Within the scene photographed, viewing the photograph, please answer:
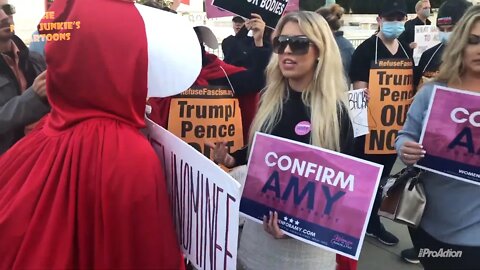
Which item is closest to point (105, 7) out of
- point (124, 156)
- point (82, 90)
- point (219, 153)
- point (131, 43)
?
point (131, 43)

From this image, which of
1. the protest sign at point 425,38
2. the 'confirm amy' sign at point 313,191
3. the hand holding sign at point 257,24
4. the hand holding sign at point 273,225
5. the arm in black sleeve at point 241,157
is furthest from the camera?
the protest sign at point 425,38

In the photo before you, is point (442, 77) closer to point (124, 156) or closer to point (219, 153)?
point (219, 153)

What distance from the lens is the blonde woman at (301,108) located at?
2260mm

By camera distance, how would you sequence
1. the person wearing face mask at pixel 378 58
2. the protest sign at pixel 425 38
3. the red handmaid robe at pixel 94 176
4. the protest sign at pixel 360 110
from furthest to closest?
the protest sign at pixel 425 38 < the person wearing face mask at pixel 378 58 < the protest sign at pixel 360 110 < the red handmaid robe at pixel 94 176

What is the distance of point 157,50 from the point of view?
166cm

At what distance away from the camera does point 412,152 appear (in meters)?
2.40

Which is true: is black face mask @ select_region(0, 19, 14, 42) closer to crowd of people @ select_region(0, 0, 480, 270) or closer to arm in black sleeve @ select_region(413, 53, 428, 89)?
crowd of people @ select_region(0, 0, 480, 270)

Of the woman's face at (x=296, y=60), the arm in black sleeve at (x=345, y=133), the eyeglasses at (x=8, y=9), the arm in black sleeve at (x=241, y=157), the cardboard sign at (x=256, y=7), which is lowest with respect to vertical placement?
the arm in black sleeve at (x=241, y=157)

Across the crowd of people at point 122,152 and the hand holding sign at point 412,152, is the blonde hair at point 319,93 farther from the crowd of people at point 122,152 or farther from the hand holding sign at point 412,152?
the hand holding sign at point 412,152

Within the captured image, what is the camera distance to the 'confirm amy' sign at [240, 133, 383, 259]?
6.29ft

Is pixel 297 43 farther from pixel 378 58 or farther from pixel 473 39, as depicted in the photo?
pixel 378 58

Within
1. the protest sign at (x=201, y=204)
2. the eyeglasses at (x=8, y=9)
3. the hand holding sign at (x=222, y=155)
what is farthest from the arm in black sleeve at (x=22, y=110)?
the hand holding sign at (x=222, y=155)

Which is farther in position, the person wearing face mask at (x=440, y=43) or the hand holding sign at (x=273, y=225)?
the person wearing face mask at (x=440, y=43)

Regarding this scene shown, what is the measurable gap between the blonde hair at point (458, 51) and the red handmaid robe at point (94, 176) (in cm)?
160
